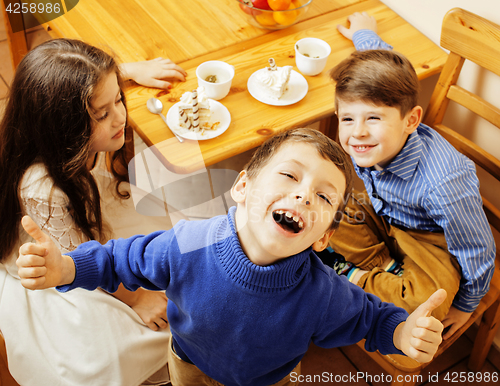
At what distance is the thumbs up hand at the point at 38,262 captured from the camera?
70 cm

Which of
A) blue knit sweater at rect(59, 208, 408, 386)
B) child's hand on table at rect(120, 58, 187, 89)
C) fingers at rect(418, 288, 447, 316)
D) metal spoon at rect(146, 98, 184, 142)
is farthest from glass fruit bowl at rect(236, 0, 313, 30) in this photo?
fingers at rect(418, 288, 447, 316)

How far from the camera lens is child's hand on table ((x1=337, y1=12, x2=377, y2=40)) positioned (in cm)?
146

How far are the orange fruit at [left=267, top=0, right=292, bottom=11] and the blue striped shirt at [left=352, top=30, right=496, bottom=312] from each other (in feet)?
1.86

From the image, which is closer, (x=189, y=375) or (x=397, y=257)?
(x=189, y=375)

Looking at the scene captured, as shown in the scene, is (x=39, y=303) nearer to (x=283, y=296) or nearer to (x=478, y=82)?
(x=283, y=296)

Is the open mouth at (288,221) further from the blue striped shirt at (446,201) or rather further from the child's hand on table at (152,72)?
the child's hand on table at (152,72)

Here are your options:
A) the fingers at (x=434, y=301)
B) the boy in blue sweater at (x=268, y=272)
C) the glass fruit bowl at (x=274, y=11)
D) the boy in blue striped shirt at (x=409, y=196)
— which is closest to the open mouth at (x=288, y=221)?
the boy in blue sweater at (x=268, y=272)

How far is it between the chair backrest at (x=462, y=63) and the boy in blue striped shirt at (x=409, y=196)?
0.13 metres

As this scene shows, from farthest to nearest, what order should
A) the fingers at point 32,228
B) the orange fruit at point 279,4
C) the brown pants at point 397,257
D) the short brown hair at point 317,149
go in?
the orange fruit at point 279,4 → the brown pants at point 397,257 → the short brown hair at point 317,149 → the fingers at point 32,228

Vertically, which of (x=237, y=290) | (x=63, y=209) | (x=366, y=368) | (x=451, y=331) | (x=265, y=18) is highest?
(x=265, y=18)

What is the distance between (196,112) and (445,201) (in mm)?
644

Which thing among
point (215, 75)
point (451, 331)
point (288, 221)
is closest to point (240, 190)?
point (288, 221)

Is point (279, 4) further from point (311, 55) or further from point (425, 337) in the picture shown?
point (425, 337)

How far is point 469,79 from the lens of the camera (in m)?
1.41
